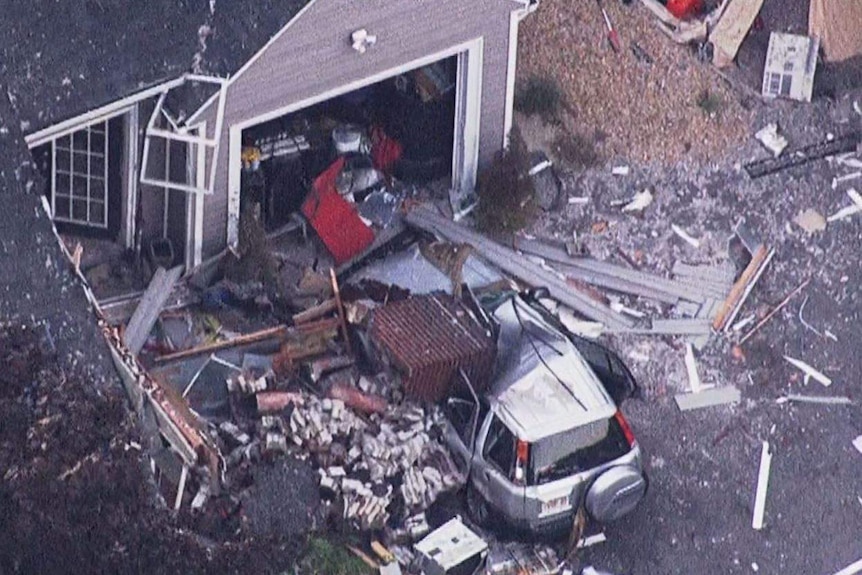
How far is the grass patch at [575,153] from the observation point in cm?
2806

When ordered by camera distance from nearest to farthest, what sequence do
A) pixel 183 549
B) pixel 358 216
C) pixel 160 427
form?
pixel 183 549
pixel 160 427
pixel 358 216

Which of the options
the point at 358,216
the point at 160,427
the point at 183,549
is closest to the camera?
the point at 183,549

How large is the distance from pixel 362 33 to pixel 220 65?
1.70m

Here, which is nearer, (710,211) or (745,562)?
(745,562)

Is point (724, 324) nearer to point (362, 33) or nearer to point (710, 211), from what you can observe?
point (710, 211)

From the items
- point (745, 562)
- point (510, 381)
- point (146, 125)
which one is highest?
point (146, 125)

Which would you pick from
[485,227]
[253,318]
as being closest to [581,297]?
[485,227]

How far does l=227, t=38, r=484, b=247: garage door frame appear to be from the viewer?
25.6 metres

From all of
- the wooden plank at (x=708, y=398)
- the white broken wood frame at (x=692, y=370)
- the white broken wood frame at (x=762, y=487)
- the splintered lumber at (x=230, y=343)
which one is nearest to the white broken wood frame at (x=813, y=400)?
the wooden plank at (x=708, y=398)

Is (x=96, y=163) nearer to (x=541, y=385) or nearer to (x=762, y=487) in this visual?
(x=541, y=385)

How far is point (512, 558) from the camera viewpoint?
23438 mm

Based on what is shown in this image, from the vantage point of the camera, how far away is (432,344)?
79.9ft

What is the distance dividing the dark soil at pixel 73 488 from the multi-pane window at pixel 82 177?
3.87 meters

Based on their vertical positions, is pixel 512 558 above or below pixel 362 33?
below
